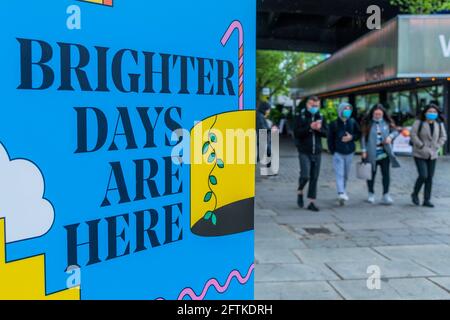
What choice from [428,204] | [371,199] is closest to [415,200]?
[428,204]

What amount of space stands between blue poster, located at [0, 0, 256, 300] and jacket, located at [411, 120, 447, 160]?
295 inches

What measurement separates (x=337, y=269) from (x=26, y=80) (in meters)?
4.36

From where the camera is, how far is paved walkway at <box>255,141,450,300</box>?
4785 mm

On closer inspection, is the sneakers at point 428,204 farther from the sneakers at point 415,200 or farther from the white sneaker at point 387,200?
the white sneaker at point 387,200

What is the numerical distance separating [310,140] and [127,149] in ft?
23.2

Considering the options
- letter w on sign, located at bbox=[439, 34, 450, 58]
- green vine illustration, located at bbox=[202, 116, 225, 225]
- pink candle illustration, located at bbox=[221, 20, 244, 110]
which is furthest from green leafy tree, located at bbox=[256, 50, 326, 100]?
green vine illustration, located at bbox=[202, 116, 225, 225]

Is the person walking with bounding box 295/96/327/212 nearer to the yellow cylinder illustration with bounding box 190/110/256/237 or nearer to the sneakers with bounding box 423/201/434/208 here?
the sneakers with bounding box 423/201/434/208

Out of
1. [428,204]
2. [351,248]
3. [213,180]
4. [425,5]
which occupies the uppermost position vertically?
[425,5]

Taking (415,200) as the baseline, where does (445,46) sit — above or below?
above

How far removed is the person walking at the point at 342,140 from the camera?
9.10m

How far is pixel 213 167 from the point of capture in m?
2.06

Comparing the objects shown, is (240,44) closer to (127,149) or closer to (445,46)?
(127,149)
